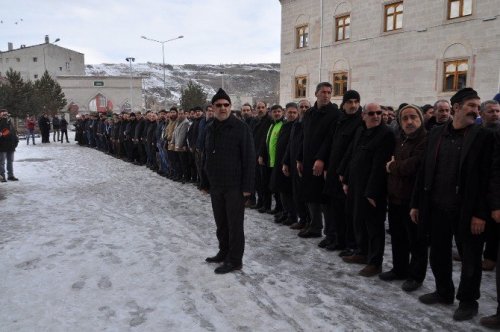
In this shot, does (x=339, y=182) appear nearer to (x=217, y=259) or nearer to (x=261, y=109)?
(x=217, y=259)

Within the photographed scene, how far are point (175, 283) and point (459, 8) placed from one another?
1925 cm

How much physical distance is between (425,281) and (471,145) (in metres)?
1.76

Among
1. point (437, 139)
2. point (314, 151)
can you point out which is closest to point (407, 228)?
point (437, 139)

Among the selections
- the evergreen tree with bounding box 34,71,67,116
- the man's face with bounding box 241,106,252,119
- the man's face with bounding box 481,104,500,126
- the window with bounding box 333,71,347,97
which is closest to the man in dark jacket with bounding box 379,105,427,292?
the man's face with bounding box 481,104,500,126

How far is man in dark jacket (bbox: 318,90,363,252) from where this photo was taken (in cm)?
520

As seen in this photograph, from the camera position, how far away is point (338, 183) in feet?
17.7

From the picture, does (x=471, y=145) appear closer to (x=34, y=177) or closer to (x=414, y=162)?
(x=414, y=162)

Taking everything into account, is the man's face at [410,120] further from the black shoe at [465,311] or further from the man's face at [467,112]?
the black shoe at [465,311]

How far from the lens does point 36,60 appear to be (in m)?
72.1

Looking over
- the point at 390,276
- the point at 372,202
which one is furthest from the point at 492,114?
the point at 390,276

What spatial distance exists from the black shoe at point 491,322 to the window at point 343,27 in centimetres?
2185

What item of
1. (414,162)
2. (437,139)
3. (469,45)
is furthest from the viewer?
(469,45)

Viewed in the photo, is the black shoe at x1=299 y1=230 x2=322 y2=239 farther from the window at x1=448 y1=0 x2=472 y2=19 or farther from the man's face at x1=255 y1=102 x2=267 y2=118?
the window at x1=448 y1=0 x2=472 y2=19

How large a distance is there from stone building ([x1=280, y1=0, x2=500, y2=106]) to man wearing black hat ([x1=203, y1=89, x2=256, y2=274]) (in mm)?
16086
